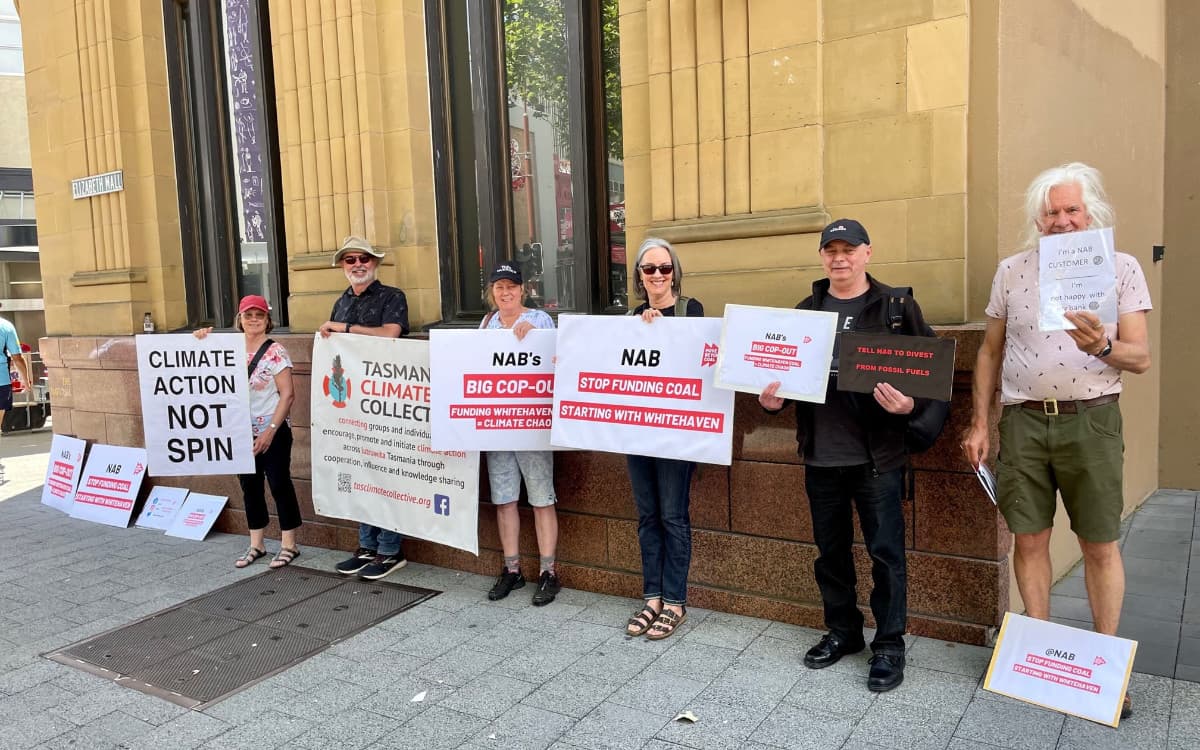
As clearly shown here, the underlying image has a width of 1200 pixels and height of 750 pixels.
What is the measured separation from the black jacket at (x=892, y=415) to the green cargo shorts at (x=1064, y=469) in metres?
0.32

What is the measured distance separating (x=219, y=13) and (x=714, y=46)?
5.52 m

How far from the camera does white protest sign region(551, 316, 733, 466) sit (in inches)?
180

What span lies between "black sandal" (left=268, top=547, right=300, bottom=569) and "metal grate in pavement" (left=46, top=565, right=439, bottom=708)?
17 cm

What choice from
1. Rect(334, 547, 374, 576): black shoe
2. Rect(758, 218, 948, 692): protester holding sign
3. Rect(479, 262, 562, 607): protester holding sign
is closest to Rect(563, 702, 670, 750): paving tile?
Rect(758, 218, 948, 692): protester holding sign

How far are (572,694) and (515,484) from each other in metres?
1.65

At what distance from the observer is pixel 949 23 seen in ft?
14.5

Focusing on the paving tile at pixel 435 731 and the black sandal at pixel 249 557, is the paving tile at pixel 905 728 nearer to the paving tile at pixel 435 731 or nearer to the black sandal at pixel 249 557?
the paving tile at pixel 435 731

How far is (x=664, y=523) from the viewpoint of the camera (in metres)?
4.74

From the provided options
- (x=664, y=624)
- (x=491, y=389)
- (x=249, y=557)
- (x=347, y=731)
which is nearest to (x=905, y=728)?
(x=664, y=624)

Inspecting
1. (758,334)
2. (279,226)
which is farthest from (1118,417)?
(279,226)

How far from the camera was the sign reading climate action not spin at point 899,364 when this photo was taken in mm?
3648

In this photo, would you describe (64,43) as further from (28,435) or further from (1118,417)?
(1118,417)

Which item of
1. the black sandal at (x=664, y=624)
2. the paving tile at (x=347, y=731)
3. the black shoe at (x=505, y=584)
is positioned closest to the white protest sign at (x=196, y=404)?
the black shoe at (x=505, y=584)

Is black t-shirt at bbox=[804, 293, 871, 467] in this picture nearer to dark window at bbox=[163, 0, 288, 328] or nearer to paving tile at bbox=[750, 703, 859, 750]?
paving tile at bbox=[750, 703, 859, 750]
